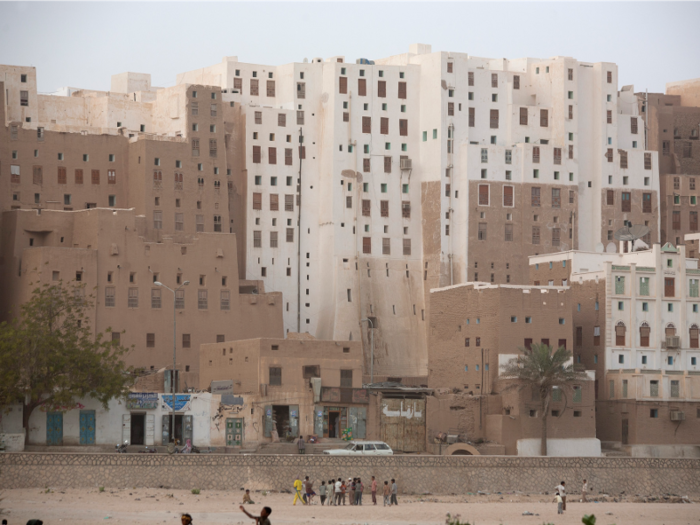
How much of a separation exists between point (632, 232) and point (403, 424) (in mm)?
26589

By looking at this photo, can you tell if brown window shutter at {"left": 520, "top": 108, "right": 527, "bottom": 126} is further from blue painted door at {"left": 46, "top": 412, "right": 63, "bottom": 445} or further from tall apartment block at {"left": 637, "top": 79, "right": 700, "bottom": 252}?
blue painted door at {"left": 46, "top": 412, "right": 63, "bottom": 445}

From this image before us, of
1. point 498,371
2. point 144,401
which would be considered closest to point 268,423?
point 144,401

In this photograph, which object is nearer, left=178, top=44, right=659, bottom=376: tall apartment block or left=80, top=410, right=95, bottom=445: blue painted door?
left=80, top=410, right=95, bottom=445: blue painted door

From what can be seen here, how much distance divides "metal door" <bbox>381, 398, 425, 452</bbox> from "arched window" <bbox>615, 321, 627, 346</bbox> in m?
14.5

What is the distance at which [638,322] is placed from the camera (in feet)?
288

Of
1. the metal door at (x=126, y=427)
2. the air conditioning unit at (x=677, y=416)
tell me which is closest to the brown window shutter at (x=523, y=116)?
the air conditioning unit at (x=677, y=416)

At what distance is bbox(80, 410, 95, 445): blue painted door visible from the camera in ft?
239

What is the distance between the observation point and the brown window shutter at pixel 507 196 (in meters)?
102

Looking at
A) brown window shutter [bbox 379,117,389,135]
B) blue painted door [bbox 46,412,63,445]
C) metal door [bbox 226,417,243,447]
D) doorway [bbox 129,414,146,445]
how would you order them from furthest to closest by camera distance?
brown window shutter [bbox 379,117,389,135], metal door [bbox 226,417,243,447], doorway [bbox 129,414,146,445], blue painted door [bbox 46,412,63,445]

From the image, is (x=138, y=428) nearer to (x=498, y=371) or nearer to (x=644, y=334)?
(x=498, y=371)

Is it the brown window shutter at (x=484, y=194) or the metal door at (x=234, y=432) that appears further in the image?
the brown window shutter at (x=484, y=194)

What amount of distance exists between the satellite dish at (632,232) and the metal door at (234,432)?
33.1 metres

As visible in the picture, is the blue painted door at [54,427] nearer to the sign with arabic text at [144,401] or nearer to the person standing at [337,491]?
the sign with arabic text at [144,401]

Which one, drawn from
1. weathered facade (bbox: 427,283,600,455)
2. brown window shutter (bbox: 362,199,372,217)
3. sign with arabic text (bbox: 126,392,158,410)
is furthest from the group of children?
brown window shutter (bbox: 362,199,372,217)
